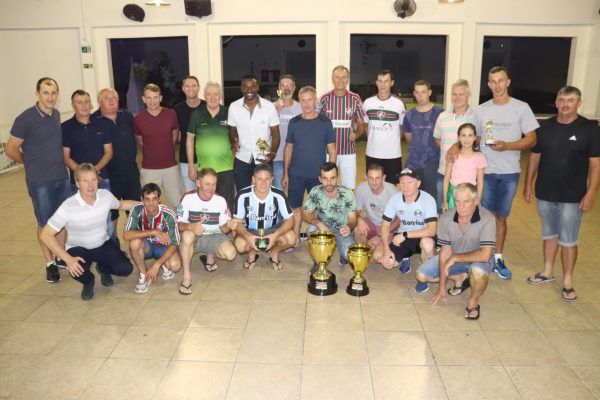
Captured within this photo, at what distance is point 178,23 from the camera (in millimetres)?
8141

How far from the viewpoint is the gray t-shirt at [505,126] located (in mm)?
4008

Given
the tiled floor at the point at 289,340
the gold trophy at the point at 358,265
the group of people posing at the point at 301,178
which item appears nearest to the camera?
the tiled floor at the point at 289,340

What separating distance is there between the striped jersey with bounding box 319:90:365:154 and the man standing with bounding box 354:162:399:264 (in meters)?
0.66

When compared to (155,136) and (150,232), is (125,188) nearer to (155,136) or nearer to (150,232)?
(155,136)

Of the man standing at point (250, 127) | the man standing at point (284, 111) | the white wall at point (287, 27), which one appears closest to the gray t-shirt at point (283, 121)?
the man standing at point (284, 111)

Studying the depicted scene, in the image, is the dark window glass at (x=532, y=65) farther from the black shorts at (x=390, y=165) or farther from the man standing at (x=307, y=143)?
the man standing at (x=307, y=143)

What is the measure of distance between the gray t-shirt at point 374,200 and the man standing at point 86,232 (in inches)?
79.3

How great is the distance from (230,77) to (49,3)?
438cm

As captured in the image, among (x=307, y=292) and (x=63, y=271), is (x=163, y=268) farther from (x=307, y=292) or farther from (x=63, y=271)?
(x=307, y=292)

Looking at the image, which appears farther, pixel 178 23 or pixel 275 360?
pixel 178 23

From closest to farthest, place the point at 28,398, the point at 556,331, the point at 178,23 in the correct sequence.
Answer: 1. the point at 28,398
2. the point at 556,331
3. the point at 178,23

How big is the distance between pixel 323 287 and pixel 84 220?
→ 188 cm

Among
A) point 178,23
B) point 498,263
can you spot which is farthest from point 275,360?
point 178,23

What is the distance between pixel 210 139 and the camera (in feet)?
15.1
